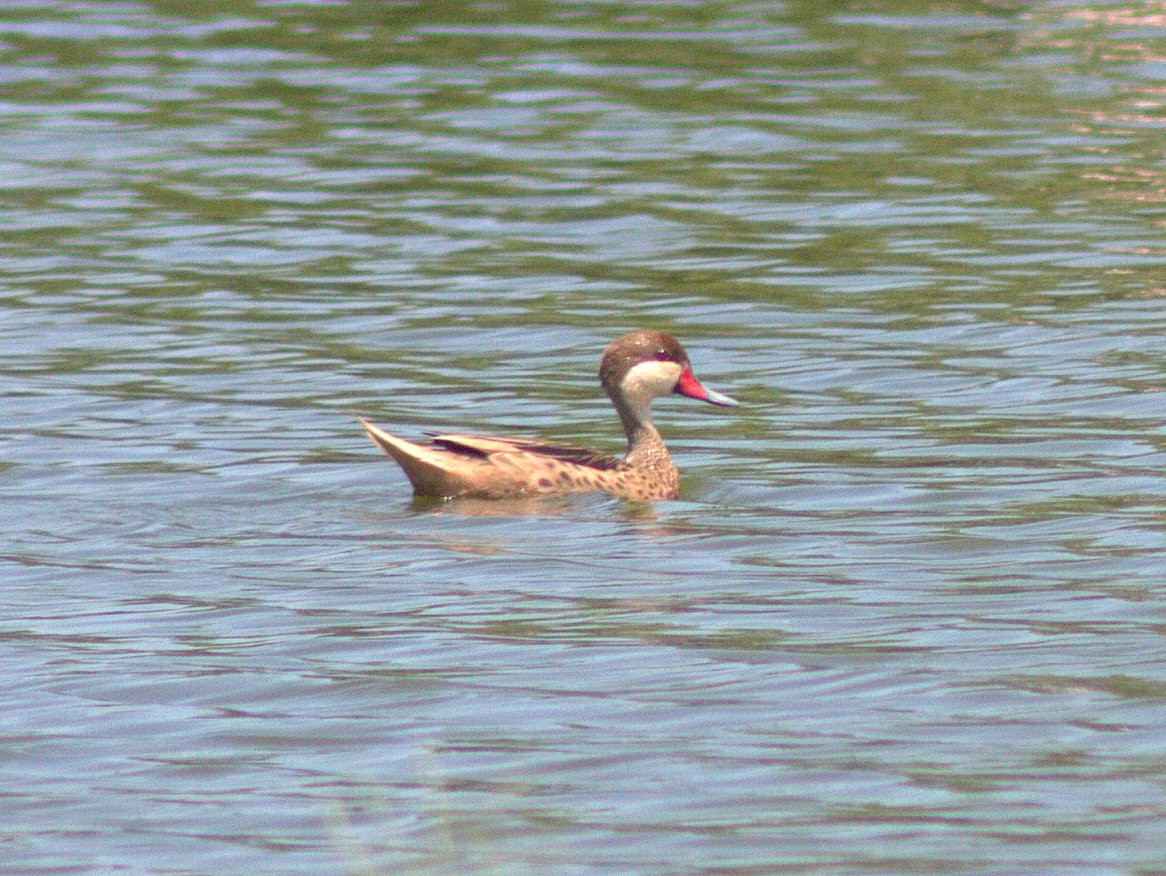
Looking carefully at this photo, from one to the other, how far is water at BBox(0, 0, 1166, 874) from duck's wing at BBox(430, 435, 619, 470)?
0.28m

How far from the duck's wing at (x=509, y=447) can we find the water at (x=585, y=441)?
0.28 meters

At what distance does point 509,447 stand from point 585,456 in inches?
18.7

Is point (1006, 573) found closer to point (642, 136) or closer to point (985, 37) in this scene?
point (642, 136)

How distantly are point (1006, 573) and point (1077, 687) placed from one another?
1.71 meters

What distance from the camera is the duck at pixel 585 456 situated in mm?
11367

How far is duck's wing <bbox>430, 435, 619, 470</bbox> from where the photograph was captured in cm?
1132

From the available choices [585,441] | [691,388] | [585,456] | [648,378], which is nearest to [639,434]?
[648,378]

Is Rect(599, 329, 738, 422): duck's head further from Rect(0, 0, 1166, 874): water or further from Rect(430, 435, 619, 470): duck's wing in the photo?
Rect(430, 435, 619, 470): duck's wing

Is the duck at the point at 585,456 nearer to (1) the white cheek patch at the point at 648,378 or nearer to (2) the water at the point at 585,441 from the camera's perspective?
(1) the white cheek patch at the point at 648,378

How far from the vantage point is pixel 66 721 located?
784 cm

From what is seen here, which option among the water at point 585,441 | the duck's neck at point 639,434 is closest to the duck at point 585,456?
the duck's neck at point 639,434

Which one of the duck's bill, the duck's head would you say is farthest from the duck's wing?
the duck's bill

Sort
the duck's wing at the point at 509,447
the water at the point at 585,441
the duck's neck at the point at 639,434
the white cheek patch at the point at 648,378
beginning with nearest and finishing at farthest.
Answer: the water at the point at 585,441 < the duck's wing at the point at 509,447 < the duck's neck at the point at 639,434 < the white cheek patch at the point at 648,378

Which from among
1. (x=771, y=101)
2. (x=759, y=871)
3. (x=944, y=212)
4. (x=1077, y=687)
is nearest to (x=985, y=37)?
(x=771, y=101)
